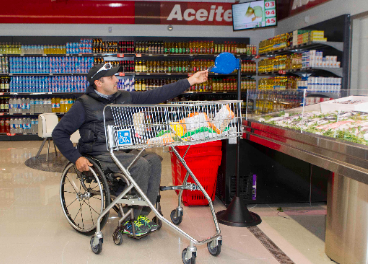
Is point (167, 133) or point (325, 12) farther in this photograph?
point (325, 12)

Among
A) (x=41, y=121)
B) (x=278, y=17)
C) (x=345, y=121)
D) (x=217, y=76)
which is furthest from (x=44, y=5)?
(x=345, y=121)

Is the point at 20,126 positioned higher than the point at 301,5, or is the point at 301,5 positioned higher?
the point at 301,5

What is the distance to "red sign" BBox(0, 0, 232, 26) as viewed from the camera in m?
8.58

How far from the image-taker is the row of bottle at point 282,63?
22.2 ft

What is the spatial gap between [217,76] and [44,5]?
13.8 feet

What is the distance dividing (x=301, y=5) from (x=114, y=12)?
4054 millimetres

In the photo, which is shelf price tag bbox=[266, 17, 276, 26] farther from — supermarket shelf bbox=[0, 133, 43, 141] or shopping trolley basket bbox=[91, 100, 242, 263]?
shopping trolley basket bbox=[91, 100, 242, 263]

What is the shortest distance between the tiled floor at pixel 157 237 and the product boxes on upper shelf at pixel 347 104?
99cm

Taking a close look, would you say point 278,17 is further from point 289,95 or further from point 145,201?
point 145,201

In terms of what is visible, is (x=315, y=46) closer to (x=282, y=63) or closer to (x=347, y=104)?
(x=282, y=63)

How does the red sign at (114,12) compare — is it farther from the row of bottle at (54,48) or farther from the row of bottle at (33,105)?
the row of bottle at (33,105)

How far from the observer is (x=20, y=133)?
881 centimetres

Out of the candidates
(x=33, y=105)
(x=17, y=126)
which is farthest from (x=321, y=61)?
(x=17, y=126)

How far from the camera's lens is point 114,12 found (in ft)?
28.7
